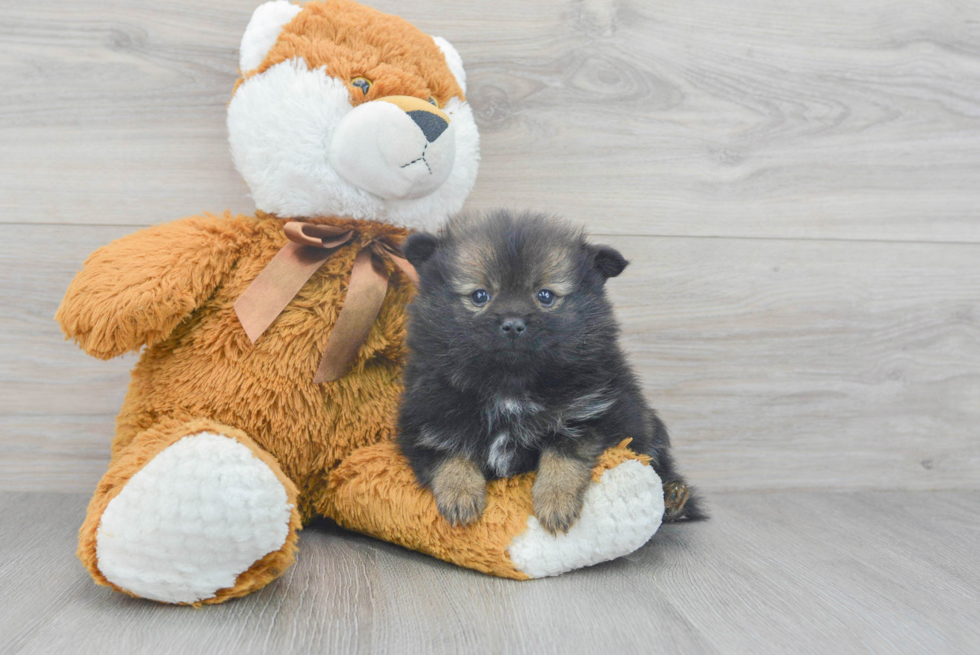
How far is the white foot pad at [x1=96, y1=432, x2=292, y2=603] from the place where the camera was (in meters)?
1.08

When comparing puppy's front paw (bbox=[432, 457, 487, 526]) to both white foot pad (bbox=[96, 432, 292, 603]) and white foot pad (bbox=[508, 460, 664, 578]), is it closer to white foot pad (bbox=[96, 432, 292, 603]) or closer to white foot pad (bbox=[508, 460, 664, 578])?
white foot pad (bbox=[508, 460, 664, 578])

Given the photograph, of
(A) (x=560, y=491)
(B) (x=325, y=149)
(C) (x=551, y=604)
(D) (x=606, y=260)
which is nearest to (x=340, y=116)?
(B) (x=325, y=149)

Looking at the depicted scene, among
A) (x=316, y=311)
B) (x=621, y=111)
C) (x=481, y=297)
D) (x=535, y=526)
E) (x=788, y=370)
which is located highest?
(x=621, y=111)

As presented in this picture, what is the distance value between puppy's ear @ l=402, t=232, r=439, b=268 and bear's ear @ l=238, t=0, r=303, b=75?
518 mm

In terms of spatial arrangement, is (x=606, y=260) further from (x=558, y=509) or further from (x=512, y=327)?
(x=558, y=509)

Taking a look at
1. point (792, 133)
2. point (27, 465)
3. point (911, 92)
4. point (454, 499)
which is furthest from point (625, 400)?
point (27, 465)

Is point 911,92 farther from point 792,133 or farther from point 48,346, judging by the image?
point 48,346

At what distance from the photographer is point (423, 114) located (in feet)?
4.42

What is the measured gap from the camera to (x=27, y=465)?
1.78 m

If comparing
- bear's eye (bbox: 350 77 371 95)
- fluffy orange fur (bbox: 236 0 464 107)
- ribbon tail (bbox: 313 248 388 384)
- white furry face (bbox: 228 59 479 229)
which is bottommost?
ribbon tail (bbox: 313 248 388 384)

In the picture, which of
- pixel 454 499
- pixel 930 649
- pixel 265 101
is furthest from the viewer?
pixel 265 101

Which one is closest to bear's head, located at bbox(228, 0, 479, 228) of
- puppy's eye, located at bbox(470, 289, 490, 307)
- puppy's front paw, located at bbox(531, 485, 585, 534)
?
puppy's eye, located at bbox(470, 289, 490, 307)

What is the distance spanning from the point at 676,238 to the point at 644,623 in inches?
42.3

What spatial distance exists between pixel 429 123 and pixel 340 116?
0.18m
